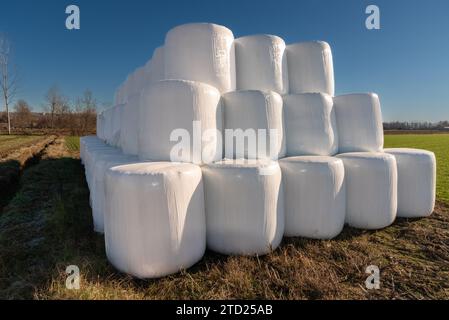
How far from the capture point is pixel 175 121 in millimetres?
2316

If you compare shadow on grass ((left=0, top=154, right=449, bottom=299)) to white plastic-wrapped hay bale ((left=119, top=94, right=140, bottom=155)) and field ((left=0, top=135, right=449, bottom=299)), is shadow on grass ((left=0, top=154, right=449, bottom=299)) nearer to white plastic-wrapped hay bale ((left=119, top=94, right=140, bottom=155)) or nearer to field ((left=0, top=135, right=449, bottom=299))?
field ((left=0, top=135, right=449, bottom=299))

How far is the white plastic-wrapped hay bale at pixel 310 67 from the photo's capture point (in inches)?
142

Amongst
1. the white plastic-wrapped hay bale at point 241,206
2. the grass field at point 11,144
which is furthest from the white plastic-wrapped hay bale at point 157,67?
the grass field at point 11,144

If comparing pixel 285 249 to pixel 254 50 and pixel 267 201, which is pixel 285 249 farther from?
pixel 254 50

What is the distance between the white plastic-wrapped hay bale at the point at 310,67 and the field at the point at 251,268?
6.51ft

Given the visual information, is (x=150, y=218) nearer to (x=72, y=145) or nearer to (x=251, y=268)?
(x=251, y=268)

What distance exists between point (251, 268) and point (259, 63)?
2.47 metres

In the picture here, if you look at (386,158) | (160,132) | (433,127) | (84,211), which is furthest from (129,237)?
(433,127)

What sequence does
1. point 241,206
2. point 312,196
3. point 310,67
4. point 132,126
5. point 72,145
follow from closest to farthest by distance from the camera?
point 241,206, point 312,196, point 132,126, point 310,67, point 72,145

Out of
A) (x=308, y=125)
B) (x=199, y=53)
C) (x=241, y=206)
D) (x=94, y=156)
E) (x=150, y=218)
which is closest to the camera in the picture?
(x=150, y=218)

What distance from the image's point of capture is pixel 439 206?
13.6 feet

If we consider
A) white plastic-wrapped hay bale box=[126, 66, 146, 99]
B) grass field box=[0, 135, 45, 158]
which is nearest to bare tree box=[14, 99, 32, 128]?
grass field box=[0, 135, 45, 158]

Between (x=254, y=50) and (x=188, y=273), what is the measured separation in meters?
2.73

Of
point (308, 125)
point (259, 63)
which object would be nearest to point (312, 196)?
point (308, 125)
